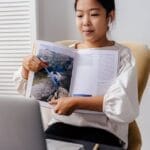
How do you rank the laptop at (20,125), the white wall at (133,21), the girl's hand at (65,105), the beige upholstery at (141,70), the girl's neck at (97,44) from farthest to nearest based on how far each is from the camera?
1. the white wall at (133,21)
2. the beige upholstery at (141,70)
3. the girl's neck at (97,44)
4. the girl's hand at (65,105)
5. the laptop at (20,125)

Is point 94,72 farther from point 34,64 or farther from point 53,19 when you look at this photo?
point 53,19

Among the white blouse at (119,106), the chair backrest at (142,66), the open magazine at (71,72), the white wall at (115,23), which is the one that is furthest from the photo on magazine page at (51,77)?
the white wall at (115,23)

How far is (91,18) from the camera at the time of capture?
104 cm

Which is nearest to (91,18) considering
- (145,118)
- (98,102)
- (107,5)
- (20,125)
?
(107,5)

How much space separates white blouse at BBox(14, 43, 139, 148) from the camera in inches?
37.3

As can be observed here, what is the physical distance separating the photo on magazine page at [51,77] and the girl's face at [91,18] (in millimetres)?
125

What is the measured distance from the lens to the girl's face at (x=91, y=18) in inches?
40.7

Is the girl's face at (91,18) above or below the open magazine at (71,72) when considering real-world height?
above

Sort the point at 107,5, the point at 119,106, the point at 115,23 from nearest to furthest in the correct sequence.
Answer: the point at 119,106 < the point at 107,5 < the point at 115,23

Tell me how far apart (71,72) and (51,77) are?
0.07 meters

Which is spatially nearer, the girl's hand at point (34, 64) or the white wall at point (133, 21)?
the girl's hand at point (34, 64)

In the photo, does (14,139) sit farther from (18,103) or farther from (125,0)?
(125,0)

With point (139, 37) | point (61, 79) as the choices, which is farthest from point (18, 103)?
point (139, 37)

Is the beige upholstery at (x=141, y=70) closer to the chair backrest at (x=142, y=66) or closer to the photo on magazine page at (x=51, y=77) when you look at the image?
the chair backrest at (x=142, y=66)
